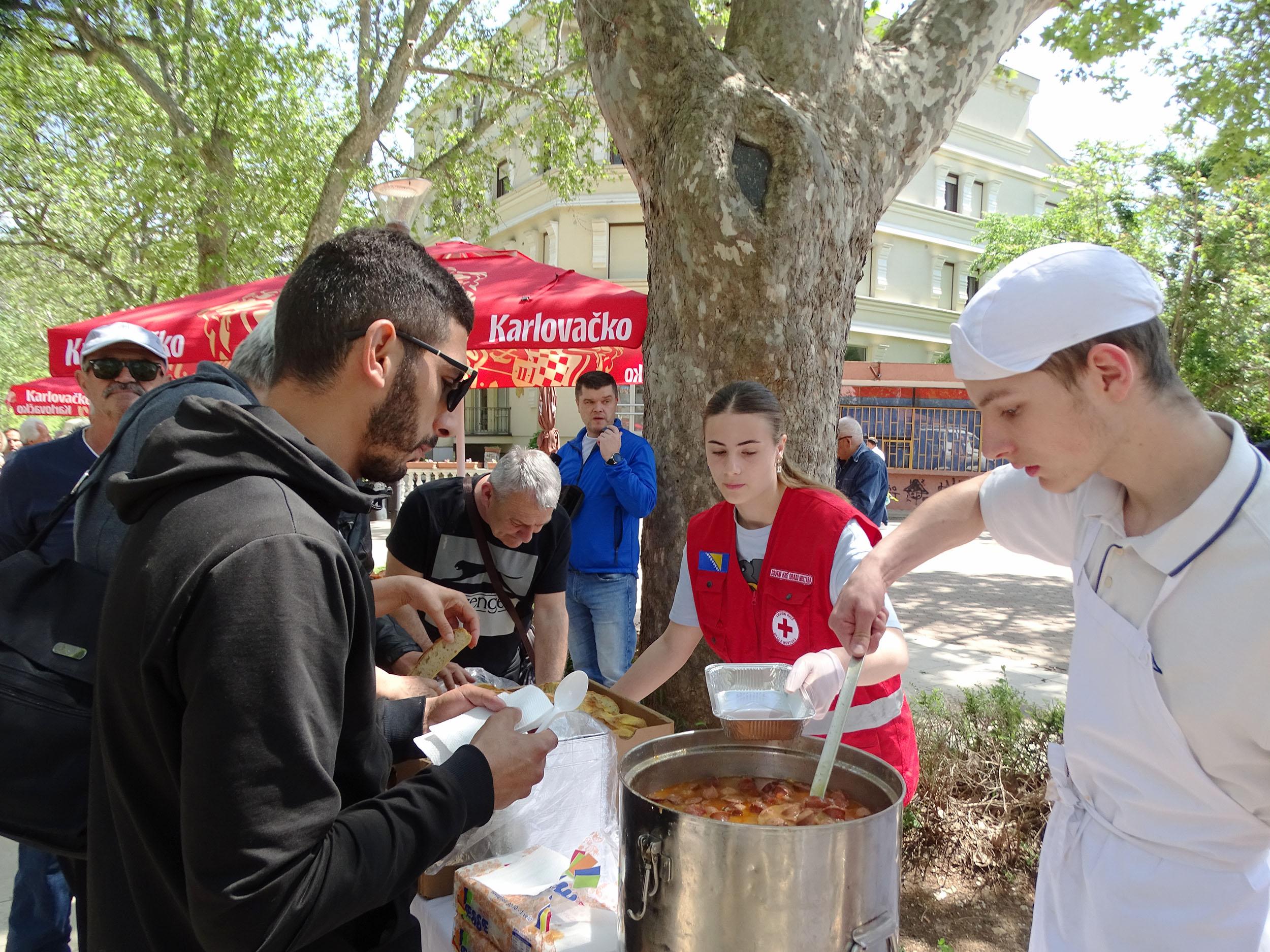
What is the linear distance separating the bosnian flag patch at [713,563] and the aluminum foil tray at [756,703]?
2.43ft

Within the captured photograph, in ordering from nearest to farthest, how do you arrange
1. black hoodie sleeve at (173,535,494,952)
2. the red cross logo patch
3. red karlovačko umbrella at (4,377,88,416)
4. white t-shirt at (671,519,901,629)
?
black hoodie sleeve at (173,535,494,952) → white t-shirt at (671,519,901,629) → the red cross logo patch → red karlovačko umbrella at (4,377,88,416)

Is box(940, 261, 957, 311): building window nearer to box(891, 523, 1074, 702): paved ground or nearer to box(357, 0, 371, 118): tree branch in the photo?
box(891, 523, 1074, 702): paved ground

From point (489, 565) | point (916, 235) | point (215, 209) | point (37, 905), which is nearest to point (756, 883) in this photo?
point (489, 565)

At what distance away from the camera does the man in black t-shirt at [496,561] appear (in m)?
3.29

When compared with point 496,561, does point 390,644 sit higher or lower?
lower

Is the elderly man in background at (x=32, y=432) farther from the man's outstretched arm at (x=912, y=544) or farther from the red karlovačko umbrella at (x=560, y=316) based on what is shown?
the man's outstretched arm at (x=912, y=544)

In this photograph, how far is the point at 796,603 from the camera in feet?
7.63

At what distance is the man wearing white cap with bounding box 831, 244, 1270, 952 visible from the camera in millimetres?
1229

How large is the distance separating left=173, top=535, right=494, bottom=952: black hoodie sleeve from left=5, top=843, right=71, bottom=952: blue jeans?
222 centimetres

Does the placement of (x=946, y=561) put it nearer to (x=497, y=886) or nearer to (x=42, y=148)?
(x=497, y=886)

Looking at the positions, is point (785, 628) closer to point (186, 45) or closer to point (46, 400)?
point (186, 45)

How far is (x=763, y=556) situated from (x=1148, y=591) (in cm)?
125

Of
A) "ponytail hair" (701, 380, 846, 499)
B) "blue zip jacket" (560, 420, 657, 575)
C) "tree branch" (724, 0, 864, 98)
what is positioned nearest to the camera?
"ponytail hair" (701, 380, 846, 499)

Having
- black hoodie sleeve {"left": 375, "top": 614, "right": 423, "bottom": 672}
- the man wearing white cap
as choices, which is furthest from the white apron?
black hoodie sleeve {"left": 375, "top": 614, "right": 423, "bottom": 672}
